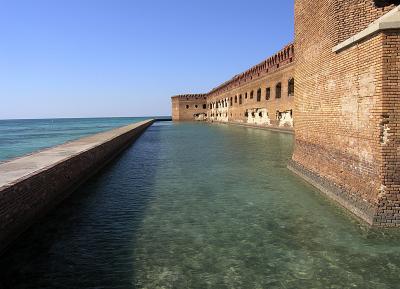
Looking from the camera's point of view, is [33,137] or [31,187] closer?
[31,187]

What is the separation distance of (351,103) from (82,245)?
190 inches

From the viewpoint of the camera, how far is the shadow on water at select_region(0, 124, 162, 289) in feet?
13.3

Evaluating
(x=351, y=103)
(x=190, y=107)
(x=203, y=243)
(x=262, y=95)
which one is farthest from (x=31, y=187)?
(x=190, y=107)

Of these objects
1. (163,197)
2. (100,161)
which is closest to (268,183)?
(163,197)

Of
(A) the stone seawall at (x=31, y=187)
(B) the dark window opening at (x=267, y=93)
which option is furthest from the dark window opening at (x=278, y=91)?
(A) the stone seawall at (x=31, y=187)

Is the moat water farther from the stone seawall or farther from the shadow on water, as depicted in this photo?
the stone seawall

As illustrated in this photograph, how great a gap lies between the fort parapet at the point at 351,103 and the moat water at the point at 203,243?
0.50 metres

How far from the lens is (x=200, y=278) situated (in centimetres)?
399

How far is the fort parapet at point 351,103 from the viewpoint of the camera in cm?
528

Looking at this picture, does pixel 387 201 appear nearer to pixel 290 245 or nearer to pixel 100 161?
pixel 290 245

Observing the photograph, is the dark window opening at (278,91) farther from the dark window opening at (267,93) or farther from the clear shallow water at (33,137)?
the clear shallow water at (33,137)

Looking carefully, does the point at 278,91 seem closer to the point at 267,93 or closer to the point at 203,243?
the point at 267,93

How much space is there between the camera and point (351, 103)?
6387 mm

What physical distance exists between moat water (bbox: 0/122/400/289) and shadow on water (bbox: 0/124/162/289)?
0.04 feet
